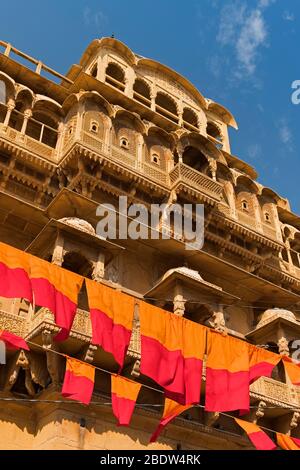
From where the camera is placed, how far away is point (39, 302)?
9805 mm

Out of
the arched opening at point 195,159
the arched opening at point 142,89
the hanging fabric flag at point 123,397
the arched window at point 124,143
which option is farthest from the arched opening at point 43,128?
the hanging fabric flag at point 123,397

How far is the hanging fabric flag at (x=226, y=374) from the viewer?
35.3ft

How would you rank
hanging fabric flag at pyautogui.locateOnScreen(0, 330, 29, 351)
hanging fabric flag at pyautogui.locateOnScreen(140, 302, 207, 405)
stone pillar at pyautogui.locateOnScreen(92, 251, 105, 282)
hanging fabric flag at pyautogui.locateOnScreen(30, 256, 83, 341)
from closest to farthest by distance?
hanging fabric flag at pyautogui.locateOnScreen(0, 330, 29, 351) → hanging fabric flag at pyautogui.locateOnScreen(30, 256, 83, 341) → hanging fabric flag at pyautogui.locateOnScreen(140, 302, 207, 405) → stone pillar at pyautogui.locateOnScreen(92, 251, 105, 282)

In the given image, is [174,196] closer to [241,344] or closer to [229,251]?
[229,251]

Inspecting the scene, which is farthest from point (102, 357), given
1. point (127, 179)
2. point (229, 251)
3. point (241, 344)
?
point (229, 251)

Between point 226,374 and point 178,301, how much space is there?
7.93 ft

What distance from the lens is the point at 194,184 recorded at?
15.7 m

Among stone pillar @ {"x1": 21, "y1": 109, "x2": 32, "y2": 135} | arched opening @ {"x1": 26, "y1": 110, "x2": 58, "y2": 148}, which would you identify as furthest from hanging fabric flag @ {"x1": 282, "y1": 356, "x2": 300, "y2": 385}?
stone pillar @ {"x1": 21, "y1": 109, "x2": 32, "y2": 135}

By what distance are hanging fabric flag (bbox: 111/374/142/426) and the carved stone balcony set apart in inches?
267

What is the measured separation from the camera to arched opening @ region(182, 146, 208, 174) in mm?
17359

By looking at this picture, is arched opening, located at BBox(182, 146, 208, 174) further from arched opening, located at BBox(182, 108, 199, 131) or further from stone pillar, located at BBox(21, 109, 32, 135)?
stone pillar, located at BBox(21, 109, 32, 135)

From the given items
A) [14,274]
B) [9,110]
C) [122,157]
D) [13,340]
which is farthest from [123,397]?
[9,110]

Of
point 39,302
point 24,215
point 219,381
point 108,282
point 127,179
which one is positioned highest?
point 127,179
